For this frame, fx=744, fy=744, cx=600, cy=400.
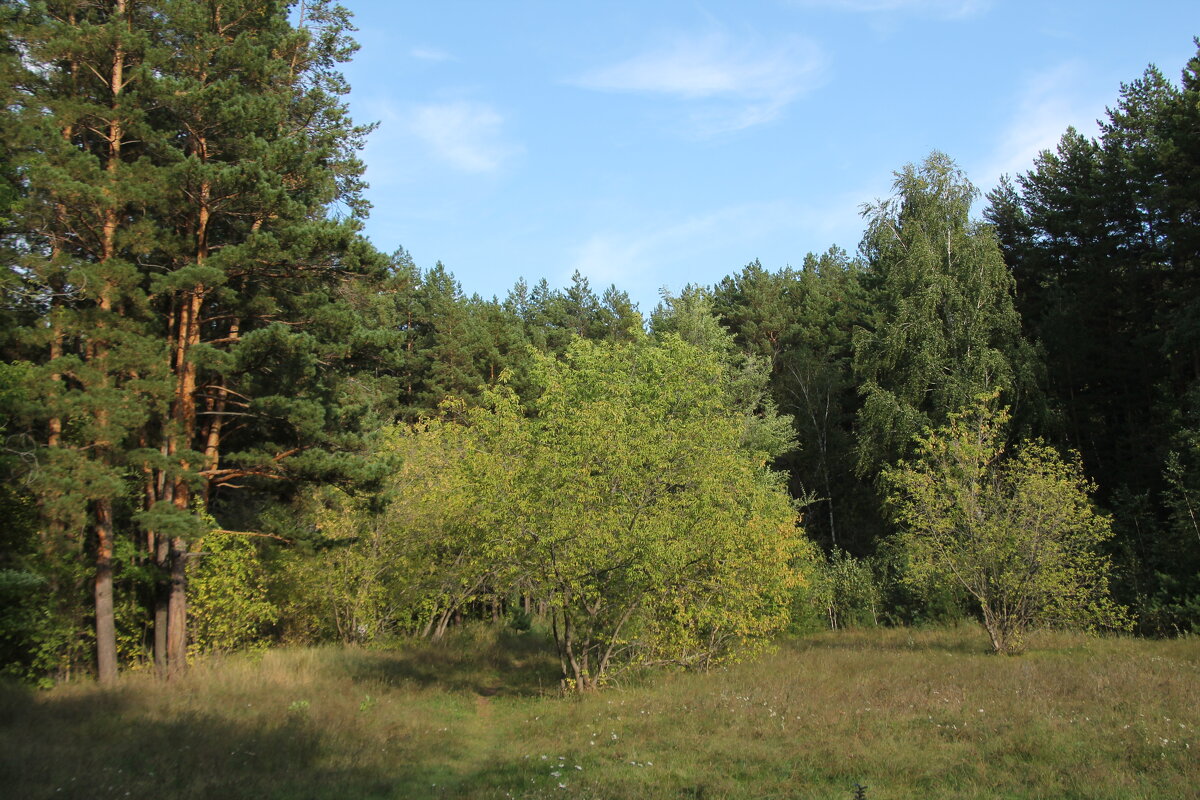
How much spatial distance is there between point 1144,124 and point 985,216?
9727 millimetres

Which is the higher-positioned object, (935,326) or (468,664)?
(935,326)

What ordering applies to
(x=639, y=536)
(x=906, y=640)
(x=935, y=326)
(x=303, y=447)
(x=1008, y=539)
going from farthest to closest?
(x=935, y=326) < (x=906, y=640) < (x=1008, y=539) < (x=303, y=447) < (x=639, y=536)

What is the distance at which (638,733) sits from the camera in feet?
38.7

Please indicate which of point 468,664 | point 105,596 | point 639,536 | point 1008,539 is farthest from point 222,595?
point 1008,539

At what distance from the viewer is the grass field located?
8.59m

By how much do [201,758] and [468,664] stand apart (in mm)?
11724

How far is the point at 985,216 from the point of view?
39.0 meters

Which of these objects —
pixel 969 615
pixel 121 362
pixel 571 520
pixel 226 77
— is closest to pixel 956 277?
pixel 969 615

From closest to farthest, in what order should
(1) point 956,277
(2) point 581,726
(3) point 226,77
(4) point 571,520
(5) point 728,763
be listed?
(5) point 728,763 → (2) point 581,726 → (4) point 571,520 → (3) point 226,77 → (1) point 956,277

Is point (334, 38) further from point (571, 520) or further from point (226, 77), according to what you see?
point (571, 520)

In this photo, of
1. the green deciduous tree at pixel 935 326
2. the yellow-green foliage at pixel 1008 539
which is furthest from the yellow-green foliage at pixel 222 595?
the green deciduous tree at pixel 935 326

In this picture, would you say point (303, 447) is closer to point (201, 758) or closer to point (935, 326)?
point (201, 758)

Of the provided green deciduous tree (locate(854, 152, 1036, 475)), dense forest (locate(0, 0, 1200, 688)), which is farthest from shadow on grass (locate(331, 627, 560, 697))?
green deciduous tree (locate(854, 152, 1036, 475))

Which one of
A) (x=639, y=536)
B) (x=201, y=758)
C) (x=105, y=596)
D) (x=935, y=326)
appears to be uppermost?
(x=935, y=326)
